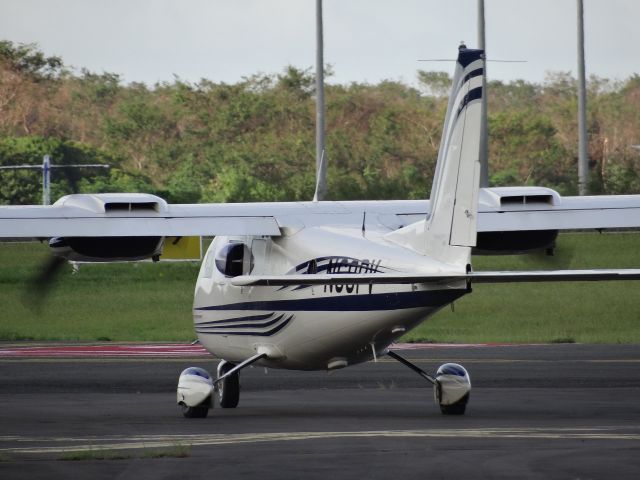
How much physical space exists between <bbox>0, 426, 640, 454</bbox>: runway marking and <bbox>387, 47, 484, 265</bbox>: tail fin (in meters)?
2.14

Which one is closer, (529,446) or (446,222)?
(529,446)

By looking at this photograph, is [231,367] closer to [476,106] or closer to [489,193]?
[489,193]

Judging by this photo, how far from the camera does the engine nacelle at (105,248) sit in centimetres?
2275

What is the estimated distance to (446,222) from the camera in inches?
738

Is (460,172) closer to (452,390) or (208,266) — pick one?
(452,390)

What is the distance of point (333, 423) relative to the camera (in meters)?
19.5

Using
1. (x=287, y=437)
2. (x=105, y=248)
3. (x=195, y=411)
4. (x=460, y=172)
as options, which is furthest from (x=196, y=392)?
(x=460, y=172)

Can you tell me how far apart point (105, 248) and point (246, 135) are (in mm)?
59193

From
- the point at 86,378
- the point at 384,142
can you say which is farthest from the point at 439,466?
the point at 384,142

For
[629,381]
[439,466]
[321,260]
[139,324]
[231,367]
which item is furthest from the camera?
[139,324]

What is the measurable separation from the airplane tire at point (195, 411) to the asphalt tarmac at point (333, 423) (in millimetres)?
156

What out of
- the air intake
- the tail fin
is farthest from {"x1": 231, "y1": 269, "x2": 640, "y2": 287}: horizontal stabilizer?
the air intake

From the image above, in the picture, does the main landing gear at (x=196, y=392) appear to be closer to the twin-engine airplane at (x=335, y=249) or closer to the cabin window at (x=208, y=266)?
the twin-engine airplane at (x=335, y=249)

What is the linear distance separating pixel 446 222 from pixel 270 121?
6498cm
